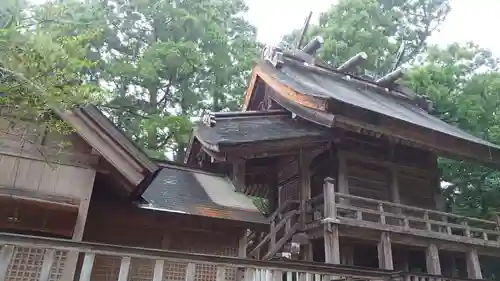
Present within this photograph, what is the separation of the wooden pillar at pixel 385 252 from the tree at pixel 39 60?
8.16 metres

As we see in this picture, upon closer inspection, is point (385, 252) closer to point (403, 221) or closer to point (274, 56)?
point (403, 221)

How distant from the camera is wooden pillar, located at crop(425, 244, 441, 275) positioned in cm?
1120

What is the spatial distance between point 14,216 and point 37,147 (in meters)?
1.27

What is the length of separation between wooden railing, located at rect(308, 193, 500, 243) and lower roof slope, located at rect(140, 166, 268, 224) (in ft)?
9.63

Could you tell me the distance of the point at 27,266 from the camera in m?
5.57

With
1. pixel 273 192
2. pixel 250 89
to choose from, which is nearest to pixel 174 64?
pixel 250 89

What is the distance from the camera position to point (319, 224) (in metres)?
10.2

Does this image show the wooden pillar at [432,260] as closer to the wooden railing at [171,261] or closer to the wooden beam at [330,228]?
the wooden beam at [330,228]

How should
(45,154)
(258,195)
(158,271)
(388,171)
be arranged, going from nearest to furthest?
(158,271), (45,154), (388,171), (258,195)

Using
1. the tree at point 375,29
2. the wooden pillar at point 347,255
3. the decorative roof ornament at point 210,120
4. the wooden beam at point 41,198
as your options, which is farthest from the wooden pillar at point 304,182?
the tree at point 375,29

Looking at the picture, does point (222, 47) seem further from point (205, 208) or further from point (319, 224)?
point (205, 208)

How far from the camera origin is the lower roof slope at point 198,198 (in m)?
7.39

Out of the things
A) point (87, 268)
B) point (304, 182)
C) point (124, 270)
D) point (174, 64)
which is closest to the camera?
point (87, 268)

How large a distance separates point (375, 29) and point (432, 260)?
16930mm
